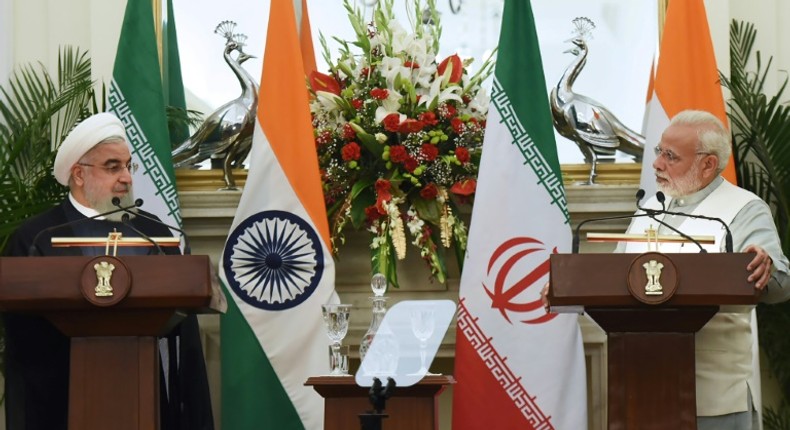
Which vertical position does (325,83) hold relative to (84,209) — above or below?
above

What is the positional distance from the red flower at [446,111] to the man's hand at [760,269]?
197cm

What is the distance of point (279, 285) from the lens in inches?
206

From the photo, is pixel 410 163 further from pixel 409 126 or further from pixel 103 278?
pixel 103 278

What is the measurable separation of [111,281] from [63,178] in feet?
3.55

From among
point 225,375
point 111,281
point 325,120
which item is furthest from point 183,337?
point 325,120

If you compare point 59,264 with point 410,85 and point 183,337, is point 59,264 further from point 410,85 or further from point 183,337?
point 410,85

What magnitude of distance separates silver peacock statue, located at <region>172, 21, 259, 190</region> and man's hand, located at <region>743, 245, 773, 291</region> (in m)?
2.72

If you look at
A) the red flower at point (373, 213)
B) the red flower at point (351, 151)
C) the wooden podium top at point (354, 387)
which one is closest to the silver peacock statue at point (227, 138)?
the red flower at point (351, 151)

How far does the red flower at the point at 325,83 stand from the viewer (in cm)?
565

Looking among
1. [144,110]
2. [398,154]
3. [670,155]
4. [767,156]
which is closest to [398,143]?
[398,154]

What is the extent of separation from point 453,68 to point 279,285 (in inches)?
48.8

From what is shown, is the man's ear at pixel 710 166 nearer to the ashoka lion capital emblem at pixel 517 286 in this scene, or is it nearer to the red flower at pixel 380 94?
the ashoka lion capital emblem at pixel 517 286

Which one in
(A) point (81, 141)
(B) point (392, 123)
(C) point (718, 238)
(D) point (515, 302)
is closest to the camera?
(C) point (718, 238)

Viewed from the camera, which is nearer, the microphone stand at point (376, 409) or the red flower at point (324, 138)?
the microphone stand at point (376, 409)
